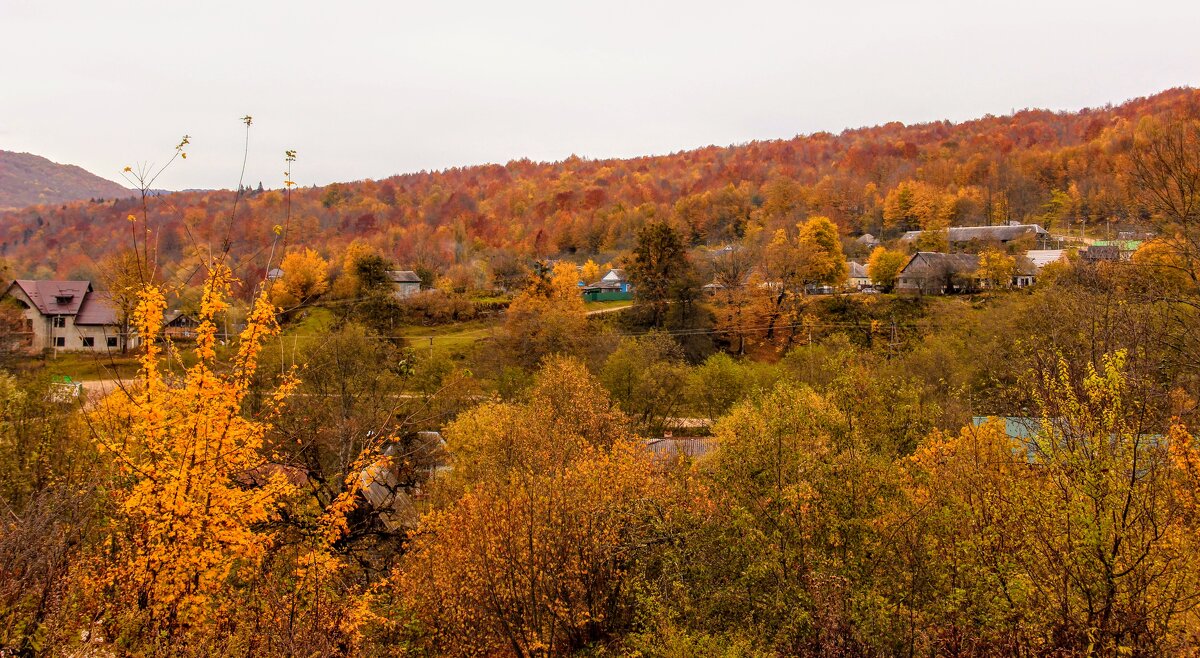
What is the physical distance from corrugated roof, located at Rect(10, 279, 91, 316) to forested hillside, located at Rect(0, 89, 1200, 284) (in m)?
16.6

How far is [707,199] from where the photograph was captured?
3952 inches

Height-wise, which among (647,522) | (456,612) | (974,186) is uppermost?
(974,186)

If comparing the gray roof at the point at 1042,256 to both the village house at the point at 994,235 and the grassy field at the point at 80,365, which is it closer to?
the village house at the point at 994,235

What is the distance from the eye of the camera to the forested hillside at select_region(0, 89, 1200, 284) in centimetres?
8325

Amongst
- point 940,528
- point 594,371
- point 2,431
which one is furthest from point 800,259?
point 2,431

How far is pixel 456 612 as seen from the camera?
11.5 meters

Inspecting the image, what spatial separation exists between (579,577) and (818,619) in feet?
15.3

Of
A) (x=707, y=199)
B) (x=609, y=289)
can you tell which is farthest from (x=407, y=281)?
(x=707, y=199)

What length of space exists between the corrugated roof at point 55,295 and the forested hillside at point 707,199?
54.5 ft

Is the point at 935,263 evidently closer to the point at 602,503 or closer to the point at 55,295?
the point at 602,503

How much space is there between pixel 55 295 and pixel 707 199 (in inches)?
3042

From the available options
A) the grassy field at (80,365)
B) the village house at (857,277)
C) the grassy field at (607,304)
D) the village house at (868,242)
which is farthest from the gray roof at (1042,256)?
the grassy field at (80,365)

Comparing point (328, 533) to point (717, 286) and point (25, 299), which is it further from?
point (25, 299)

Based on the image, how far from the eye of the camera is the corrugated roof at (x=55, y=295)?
157 feet
